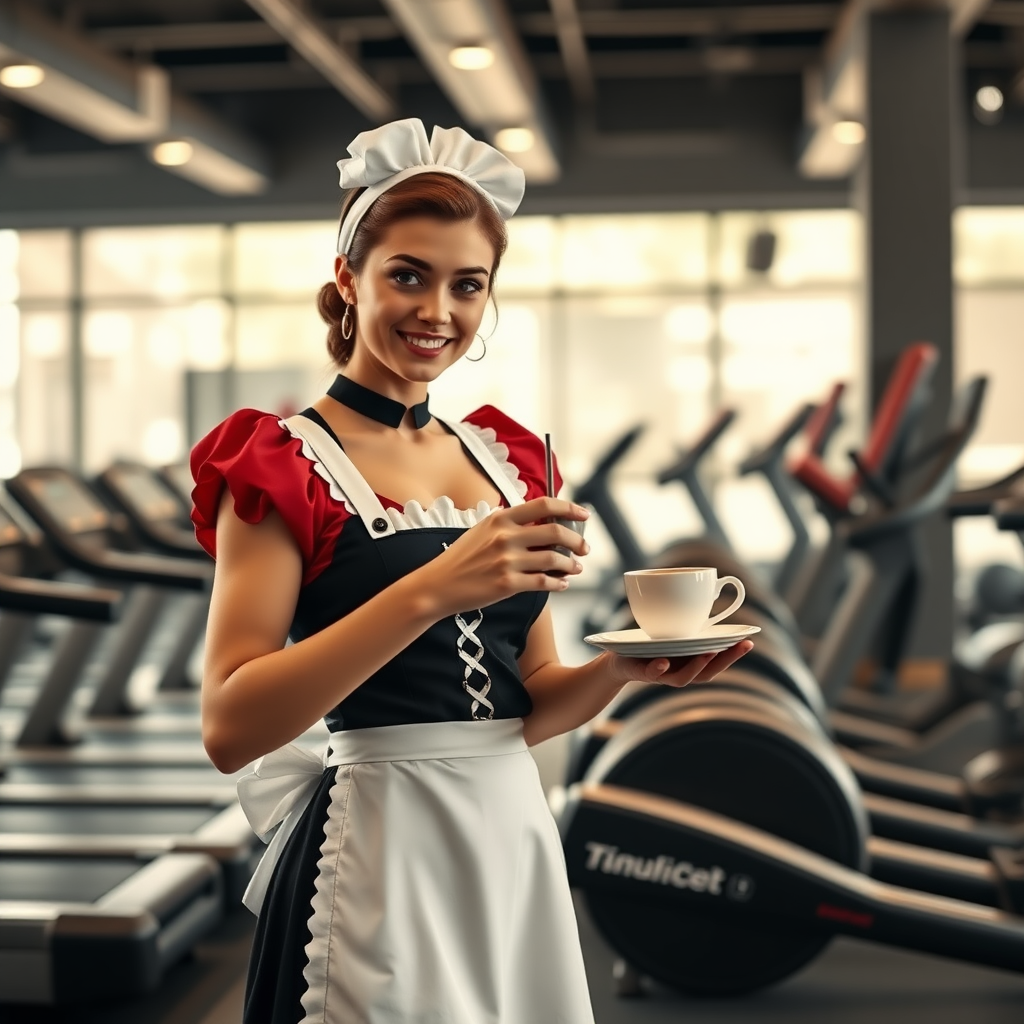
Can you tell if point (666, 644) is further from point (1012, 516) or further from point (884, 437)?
point (884, 437)

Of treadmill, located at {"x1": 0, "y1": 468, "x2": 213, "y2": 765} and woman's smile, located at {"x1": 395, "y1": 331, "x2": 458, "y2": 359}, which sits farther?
treadmill, located at {"x1": 0, "y1": 468, "x2": 213, "y2": 765}

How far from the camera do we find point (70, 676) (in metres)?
5.02

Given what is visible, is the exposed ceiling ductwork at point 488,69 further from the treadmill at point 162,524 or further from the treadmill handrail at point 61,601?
the treadmill handrail at point 61,601

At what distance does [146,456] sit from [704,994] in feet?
31.8

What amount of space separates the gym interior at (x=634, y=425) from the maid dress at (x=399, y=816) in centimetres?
126

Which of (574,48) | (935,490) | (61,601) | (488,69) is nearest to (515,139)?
(574,48)

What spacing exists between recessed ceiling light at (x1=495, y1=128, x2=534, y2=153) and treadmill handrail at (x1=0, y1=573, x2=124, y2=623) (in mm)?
5055

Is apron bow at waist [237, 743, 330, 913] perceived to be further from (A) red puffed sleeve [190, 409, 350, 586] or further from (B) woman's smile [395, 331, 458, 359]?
(B) woman's smile [395, 331, 458, 359]

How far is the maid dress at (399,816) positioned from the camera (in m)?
1.09

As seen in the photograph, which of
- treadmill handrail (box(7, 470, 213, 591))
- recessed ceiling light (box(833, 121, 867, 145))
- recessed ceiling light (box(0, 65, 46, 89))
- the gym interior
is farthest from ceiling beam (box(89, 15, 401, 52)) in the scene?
treadmill handrail (box(7, 470, 213, 591))

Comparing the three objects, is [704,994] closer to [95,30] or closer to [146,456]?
[95,30]

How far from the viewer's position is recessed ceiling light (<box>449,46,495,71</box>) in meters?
6.24

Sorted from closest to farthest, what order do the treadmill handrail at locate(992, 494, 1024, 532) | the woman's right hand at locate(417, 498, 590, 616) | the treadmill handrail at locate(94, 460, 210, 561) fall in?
the woman's right hand at locate(417, 498, 590, 616)
the treadmill handrail at locate(992, 494, 1024, 532)
the treadmill handrail at locate(94, 460, 210, 561)

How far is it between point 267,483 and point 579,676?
0.34 m
